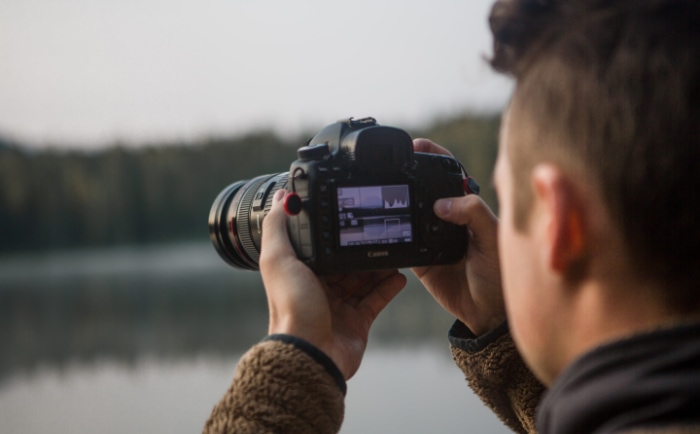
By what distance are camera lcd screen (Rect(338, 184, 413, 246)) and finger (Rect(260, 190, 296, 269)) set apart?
6 centimetres

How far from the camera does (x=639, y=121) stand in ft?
1.38

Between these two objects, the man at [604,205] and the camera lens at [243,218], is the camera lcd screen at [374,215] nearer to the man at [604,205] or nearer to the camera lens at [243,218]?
the camera lens at [243,218]

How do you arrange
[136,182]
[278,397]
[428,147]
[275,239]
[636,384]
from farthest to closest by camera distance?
[136,182]
[428,147]
[275,239]
[278,397]
[636,384]

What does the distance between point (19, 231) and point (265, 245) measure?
78.0 inches

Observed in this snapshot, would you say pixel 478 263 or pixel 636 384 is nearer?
pixel 636 384

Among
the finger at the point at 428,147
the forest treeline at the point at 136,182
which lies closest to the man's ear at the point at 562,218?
the finger at the point at 428,147

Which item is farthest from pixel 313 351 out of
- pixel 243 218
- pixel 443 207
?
pixel 243 218

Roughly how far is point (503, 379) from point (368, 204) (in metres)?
0.24

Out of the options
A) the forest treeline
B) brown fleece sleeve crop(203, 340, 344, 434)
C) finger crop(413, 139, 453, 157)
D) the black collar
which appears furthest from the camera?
the forest treeline

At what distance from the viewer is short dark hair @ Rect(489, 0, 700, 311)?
1.37 feet

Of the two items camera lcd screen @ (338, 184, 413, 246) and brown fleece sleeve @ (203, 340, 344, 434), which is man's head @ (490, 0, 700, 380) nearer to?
brown fleece sleeve @ (203, 340, 344, 434)

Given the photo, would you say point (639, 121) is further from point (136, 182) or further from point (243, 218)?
point (136, 182)

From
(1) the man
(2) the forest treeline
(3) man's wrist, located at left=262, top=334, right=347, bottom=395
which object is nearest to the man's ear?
(1) the man

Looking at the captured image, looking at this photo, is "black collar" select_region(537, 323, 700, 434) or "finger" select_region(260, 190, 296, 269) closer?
"black collar" select_region(537, 323, 700, 434)
